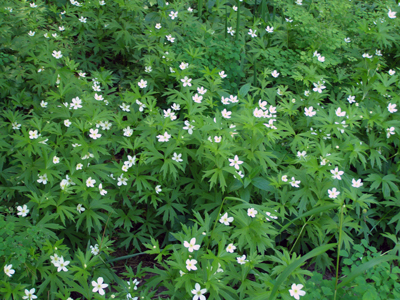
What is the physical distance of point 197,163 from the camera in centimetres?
329

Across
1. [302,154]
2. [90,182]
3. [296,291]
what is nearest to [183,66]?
[302,154]

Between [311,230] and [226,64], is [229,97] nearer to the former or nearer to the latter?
[226,64]

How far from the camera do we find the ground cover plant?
2.56 metres

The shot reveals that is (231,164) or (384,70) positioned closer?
(231,164)

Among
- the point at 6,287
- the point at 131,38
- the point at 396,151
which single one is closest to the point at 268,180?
the point at 396,151

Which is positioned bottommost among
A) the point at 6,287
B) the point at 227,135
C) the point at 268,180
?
the point at 6,287

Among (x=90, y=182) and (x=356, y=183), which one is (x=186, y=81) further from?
(x=356, y=183)

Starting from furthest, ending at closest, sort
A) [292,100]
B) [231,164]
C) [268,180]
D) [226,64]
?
[226,64] → [292,100] → [268,180] → [231,164]

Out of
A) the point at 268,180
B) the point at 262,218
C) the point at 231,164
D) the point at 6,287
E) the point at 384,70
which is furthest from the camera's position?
the point at 384,70

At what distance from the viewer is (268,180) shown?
3188mm

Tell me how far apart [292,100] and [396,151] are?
3.88 feet

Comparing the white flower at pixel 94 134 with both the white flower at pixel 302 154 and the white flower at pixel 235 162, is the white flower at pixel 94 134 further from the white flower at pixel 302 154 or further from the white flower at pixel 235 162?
the white flower at pixel 302 154

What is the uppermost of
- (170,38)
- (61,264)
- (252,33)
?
(252,33)

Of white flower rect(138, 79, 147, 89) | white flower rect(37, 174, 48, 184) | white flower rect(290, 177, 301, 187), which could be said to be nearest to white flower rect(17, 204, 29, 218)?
white flower rect(37, 174, 48, 184)
